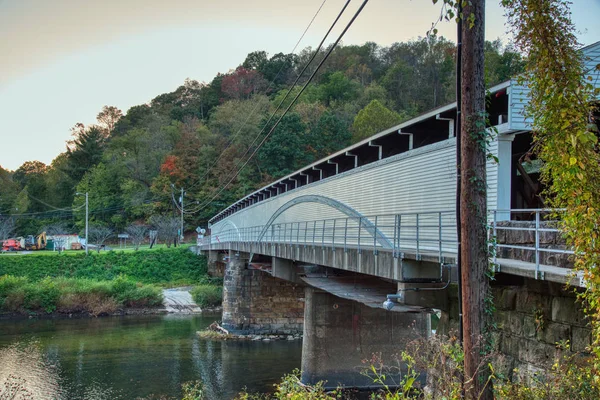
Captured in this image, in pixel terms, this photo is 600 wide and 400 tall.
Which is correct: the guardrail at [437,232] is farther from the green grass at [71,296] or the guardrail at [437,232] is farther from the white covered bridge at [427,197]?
the green grass at [71,296]

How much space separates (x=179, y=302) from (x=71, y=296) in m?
7.61

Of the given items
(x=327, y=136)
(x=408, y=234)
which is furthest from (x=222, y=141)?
(x=408, y=234)

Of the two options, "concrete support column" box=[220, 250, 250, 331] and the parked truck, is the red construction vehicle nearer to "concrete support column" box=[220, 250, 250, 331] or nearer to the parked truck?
the parked truck

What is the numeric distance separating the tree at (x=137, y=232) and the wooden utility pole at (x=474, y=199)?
61381 mm

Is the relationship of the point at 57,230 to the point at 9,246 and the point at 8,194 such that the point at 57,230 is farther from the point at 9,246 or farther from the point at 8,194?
the point at 8,194

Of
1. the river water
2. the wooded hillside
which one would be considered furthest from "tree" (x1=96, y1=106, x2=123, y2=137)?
the river water

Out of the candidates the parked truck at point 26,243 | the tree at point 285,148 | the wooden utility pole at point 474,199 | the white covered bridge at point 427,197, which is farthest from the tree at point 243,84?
the wooden utility pole at point 474,199

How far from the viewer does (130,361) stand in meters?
25.0

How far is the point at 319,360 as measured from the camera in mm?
20344

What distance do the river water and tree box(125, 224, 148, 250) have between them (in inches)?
1191

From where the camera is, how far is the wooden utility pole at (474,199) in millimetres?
7512

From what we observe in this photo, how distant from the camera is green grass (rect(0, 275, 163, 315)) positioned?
4025 cm

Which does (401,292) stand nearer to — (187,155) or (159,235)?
(159,235)

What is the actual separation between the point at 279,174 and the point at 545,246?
54.9m
